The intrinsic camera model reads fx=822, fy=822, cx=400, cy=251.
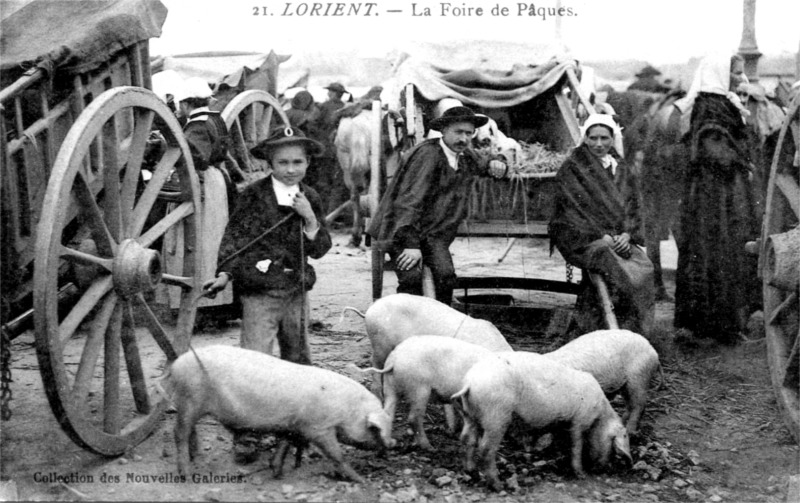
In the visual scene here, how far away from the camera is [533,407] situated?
3.77 meters

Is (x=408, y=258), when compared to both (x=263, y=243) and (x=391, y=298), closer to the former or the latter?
(x=391, y=298)

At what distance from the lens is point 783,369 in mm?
4297

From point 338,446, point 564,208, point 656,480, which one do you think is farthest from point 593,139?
point 338,446

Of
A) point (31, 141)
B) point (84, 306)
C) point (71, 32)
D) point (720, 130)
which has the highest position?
point (71, 32)

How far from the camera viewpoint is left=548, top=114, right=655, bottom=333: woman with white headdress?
5.58m

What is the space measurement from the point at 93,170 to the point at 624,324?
3570mm

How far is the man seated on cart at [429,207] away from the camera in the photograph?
5449 mm

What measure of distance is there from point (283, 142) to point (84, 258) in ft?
4.16

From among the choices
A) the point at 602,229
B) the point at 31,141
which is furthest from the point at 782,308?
the point at 31,141

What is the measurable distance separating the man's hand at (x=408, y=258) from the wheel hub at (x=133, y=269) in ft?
6.36

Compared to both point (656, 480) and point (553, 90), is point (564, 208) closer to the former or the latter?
point (553, 90)

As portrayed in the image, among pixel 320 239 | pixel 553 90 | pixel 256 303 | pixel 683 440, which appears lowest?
pixel 683 440

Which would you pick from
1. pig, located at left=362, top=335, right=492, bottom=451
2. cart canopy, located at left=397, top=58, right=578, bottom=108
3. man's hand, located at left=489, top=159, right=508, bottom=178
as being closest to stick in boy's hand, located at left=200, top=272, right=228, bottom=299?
pig, located at left=362, top=335, right=492, bottom=451

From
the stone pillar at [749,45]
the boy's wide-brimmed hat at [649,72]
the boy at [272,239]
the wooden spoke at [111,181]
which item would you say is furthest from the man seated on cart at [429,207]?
the boy's wide-brimmed hat at [649,72]
